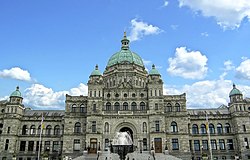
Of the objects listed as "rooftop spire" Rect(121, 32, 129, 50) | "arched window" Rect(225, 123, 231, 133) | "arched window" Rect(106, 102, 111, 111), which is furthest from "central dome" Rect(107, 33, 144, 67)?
"arched window" Rect(225, 123, 231, 133)

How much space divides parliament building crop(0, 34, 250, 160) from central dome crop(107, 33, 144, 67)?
768 centimetres

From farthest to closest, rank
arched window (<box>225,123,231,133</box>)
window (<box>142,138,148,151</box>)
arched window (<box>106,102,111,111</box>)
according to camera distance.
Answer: arched window (<box>225,123,231,133</box>) < arched window (<box>106,102,111,111</box>) < window (<box>142,138,148,151</box>)

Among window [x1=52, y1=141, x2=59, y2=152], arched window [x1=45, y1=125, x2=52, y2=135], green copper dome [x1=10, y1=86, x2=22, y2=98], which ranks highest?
green copper dome [x1=10, y1=86, x2=22, y2=98]

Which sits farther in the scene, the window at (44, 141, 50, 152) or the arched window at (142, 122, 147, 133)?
the window at (44, 141, 50, 152)

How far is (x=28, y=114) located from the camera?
247 ft

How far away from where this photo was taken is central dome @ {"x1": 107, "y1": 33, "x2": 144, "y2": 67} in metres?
77.9

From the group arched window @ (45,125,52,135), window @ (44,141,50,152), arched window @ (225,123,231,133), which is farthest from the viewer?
arched window @ (45,125,52,135)

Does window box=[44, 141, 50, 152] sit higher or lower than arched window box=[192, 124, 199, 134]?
lower

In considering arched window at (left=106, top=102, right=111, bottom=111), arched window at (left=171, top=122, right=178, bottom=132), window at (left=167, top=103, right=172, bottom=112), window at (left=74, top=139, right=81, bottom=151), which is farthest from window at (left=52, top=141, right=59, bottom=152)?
window at (left=167, top=103, right=172, bottom=112)

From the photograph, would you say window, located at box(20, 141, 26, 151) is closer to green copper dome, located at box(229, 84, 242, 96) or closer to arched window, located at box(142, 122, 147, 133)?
arched window, located at box(142, 122, 147, 133)

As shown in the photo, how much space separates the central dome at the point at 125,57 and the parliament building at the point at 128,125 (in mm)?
7676

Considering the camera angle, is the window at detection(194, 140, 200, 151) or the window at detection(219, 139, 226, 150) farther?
the window at detection(194, 140, 200, 151)

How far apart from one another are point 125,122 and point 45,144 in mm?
23828

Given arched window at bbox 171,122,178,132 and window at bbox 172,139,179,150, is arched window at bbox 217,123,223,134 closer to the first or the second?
arched window at bbox 171,122,178,132
